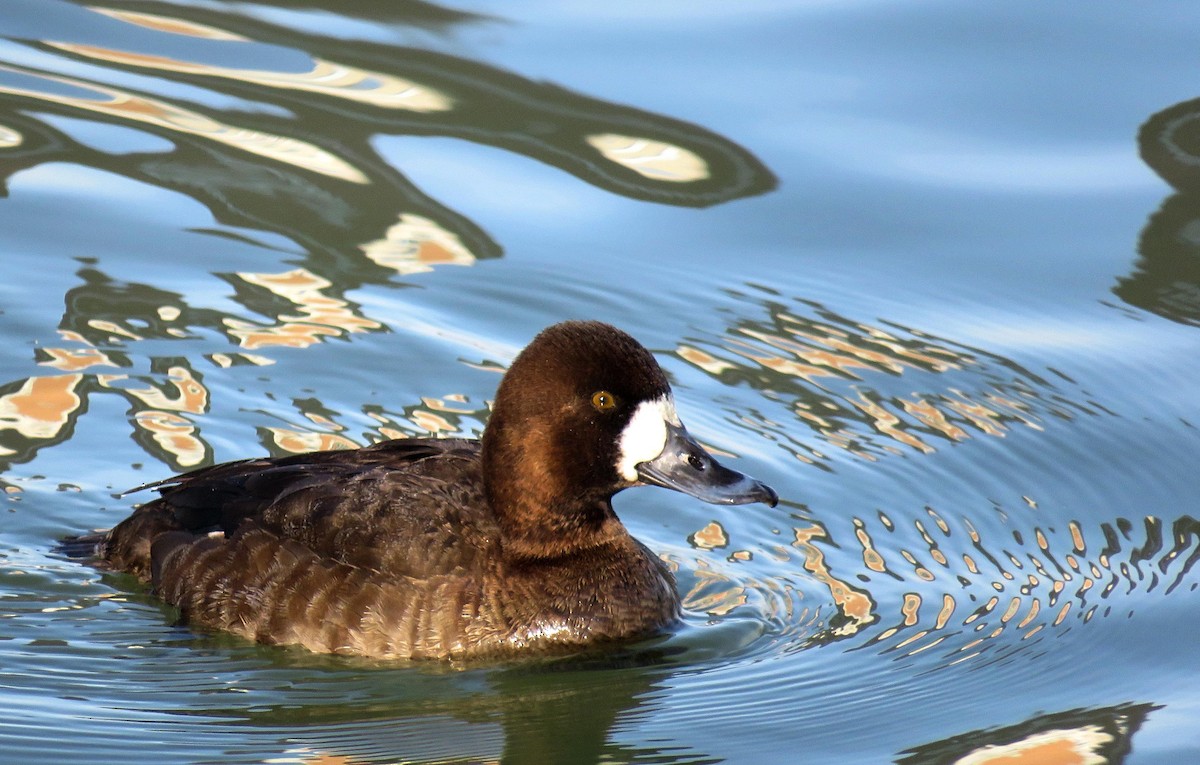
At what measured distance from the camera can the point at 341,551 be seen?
263 inches

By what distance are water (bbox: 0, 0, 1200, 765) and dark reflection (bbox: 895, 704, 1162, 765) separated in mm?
16

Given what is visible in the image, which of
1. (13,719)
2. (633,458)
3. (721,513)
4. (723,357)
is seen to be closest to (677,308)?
(723,357)

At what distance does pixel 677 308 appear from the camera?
9117 millimetres

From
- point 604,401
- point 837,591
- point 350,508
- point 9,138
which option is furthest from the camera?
point 9,138

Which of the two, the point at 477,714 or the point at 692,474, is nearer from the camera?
the point at 477,714

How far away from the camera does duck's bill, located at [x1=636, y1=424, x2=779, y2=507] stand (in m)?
6.66

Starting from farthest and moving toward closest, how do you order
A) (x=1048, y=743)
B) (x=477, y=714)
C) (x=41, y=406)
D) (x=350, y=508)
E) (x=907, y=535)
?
(x=41, y=406) → (x=907, y=535) → (x=350, y=508) → (x=477, y=714) → (x=1048, y=743)

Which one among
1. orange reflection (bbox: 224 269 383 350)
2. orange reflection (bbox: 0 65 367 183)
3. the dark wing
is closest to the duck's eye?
the dark wing

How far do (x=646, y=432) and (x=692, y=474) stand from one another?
0.23 m

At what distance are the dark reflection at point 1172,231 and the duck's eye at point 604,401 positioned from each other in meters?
3.63

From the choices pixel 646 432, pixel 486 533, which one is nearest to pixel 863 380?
pixel 646 432

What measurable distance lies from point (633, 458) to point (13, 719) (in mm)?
2259

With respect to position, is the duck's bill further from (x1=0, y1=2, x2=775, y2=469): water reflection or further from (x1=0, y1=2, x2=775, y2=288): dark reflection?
(x1=0, y1=2, x2=775, y2=288): dark reflection

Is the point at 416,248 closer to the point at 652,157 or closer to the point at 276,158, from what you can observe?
the point at 276,158
